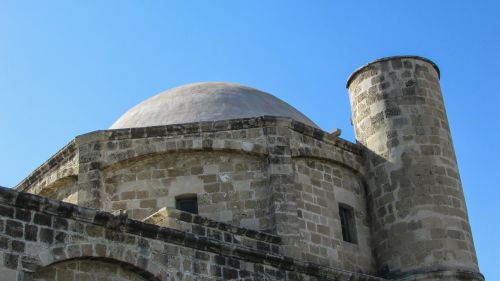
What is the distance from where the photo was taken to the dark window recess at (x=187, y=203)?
14.4 m

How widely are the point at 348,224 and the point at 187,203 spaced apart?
10.6 ft

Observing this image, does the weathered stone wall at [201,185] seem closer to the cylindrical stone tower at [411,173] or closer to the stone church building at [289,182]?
the stone church building at [289,182]

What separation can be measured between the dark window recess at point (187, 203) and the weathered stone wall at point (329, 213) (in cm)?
191

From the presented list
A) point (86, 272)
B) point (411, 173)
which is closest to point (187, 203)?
point (86, 272)

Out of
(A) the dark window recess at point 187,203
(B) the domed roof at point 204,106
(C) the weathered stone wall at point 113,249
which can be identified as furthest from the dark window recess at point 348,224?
(A) the dark window recess at point 187,203

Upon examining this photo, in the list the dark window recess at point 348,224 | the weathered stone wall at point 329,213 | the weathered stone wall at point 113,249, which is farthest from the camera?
the dark window recess at point 348,224

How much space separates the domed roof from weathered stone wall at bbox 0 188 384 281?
3.45 metres

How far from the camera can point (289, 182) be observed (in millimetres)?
14266

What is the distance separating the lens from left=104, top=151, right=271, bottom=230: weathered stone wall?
1426 cm

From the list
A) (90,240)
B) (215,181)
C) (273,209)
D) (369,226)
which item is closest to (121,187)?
(215,181)

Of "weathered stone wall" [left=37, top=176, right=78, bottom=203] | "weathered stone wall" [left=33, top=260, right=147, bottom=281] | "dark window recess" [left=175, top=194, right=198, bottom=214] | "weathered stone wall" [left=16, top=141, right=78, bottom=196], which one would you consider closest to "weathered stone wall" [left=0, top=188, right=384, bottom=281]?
"weathered stone wall" [left=33, top=260, right=147, bottom=281]

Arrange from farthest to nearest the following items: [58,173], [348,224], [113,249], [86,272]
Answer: [348,224] < [58,173] < [113,249] < [86,272]

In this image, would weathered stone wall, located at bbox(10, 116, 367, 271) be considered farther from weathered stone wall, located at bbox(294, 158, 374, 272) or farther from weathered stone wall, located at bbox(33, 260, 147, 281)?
weathered stone wall, located at bbox(33, 260, 147, 281)

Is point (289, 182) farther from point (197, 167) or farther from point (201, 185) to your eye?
point (197, 167)
